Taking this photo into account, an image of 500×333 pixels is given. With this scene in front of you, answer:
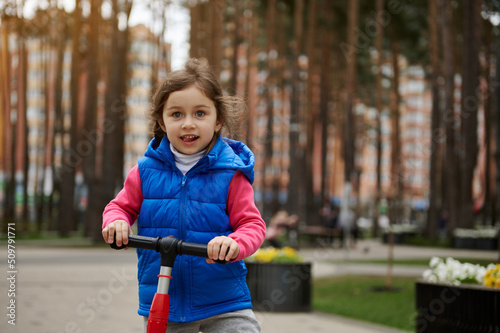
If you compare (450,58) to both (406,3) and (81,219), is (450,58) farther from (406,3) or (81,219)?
(81,219)

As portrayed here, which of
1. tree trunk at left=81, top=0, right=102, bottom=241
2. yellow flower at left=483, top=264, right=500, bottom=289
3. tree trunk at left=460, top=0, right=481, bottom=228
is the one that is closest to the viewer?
yellow flower at left=483, top=264, right=500, bottom=289

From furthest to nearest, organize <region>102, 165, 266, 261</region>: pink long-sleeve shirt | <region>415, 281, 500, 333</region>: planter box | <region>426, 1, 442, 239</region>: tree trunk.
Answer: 1. <region>426, 1, 442, 239</region>: tree trunk
2. <region>415, 281, 500, 333</region>: planter box
3. <region>102, 165, 266, 261</region>: pink long-sleeve shirt

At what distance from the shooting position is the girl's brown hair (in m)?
2.76

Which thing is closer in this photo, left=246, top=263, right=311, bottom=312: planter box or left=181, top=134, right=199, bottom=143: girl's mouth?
left=181, top=134, right=199, bottom=143: girl's mouth

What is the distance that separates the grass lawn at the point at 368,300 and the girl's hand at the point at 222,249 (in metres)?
6.82

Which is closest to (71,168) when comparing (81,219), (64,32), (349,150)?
(64,32)

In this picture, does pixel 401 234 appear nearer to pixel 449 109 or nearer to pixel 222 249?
pixel 449 109

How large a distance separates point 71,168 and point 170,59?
10112 millimetres

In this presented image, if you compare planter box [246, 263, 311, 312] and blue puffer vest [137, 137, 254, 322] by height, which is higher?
blue puffer vest [137, 137, 254, 322]

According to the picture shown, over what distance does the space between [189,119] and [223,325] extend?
0.83 metres

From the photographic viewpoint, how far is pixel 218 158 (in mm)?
2785

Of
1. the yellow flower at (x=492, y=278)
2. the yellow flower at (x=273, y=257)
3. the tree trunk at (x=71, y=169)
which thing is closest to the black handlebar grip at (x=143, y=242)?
the yellow flower at (x=492, y=278)

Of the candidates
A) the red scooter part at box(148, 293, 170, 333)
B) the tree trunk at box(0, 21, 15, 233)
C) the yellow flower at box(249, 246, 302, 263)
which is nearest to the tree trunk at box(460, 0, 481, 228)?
the yellow flower at box(249, 246, 302, 263)

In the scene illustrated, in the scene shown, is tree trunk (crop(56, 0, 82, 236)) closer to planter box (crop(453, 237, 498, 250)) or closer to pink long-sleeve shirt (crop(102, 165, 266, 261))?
planter box (crop(453, 237, 498, 250))
